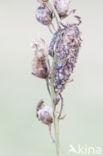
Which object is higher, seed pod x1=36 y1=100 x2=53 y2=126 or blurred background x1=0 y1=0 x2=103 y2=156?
seed pod x1=36 y1=100 x2=53 y2=126

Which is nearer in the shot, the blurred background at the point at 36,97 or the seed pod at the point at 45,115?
the seed pod at the point at 45,115

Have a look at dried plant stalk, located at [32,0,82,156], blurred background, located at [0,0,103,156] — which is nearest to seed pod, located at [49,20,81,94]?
dried plant stalk, located at [32,0,82,156]

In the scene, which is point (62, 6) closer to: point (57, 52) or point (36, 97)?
point (57, 52)

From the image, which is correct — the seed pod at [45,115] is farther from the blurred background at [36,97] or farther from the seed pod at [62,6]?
the blurred background at [36,97]

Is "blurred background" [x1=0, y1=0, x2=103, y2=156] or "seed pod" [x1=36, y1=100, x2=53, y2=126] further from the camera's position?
"blurred background" [x1=0, y1=0, x2=103, y2=156]

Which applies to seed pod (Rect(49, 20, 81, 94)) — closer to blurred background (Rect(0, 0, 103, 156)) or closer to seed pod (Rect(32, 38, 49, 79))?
seed pod (Rect(32, 38, 49, 79))

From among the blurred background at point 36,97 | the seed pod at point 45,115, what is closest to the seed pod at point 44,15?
the seed pod at point 45,115

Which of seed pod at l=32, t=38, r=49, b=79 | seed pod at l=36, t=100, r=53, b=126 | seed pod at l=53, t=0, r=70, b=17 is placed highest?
seed pod at l=53, t=0, r=70, b=17
